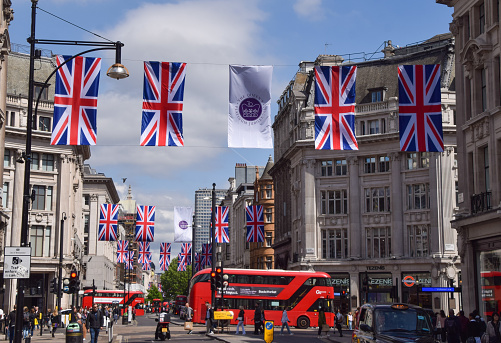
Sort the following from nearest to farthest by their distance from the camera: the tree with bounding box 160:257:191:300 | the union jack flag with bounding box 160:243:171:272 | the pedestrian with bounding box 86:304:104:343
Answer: the pedestrian with bounding box 86:304:104:343, the union jack flag with bounding box 160:243:171:272, the tree with bounding box 160:257:191:300

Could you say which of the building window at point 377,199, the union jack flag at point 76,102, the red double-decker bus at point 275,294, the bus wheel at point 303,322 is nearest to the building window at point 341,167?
the building window at point 377,199

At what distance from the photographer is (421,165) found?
6406 cm

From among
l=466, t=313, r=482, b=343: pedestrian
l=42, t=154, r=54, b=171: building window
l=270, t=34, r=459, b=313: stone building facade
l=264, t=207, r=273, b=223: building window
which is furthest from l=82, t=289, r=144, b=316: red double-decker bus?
l=466, t=313, r=482, b=343: pedestrian

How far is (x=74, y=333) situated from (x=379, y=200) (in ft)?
145

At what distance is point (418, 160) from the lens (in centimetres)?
6425

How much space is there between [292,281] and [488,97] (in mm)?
25470

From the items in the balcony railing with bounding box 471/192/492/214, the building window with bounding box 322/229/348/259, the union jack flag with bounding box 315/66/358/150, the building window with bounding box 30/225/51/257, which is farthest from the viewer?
the building window with bounding box 30/225/51/257

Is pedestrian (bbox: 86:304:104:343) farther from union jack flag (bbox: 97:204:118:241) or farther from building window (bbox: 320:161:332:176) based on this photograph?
building window (bbox: 320:161:332:176)

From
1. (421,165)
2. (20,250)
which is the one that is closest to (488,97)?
(20,250)

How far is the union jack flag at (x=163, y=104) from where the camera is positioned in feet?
86.1

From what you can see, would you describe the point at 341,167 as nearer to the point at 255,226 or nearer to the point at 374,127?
the point at 374,127

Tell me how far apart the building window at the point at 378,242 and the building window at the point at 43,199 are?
30071mm

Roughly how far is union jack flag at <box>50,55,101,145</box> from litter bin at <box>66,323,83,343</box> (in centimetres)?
663

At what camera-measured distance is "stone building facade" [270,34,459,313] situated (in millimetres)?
62719
